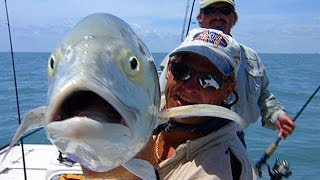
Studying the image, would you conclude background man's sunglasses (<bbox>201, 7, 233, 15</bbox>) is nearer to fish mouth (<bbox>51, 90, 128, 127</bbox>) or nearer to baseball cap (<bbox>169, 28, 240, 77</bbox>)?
baseball cap (<bbox>169, 28, 240, 77</bbox>)

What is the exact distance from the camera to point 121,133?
1194 millimetres

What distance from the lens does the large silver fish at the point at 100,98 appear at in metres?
1.14

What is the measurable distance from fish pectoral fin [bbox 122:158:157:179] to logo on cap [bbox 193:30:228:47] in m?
0.77

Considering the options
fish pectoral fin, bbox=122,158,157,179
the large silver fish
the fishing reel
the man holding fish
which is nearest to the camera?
the large silver fish

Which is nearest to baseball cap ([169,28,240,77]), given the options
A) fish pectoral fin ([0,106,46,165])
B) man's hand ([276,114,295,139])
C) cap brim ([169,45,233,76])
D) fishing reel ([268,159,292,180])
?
cap brim ([169,45,233,76])

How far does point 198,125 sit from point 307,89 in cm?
2075

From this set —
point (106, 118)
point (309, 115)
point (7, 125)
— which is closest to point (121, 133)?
point (106, 118)

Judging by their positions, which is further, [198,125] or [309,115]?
[309,115]

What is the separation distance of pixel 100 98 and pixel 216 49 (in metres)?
0.96

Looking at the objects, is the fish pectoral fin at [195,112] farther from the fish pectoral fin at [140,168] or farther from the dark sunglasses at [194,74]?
the dark sunglasses at [194,74]

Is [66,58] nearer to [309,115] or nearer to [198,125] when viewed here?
[198,125]

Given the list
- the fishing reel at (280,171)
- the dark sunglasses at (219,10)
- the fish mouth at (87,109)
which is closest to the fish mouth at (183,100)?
the fish mouth at (87,109)

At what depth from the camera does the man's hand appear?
3654mm

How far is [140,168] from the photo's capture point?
4.94ft
